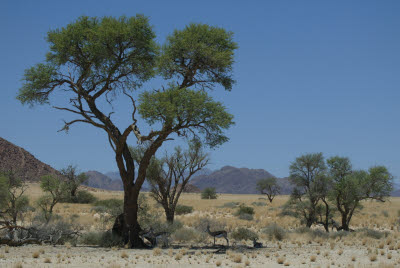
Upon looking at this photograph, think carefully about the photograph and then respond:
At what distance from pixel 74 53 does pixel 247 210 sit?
3396 cm

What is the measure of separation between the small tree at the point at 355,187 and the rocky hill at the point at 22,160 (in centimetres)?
10219

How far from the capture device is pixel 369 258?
54.5ft

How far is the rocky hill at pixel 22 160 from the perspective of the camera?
115662 millimetres

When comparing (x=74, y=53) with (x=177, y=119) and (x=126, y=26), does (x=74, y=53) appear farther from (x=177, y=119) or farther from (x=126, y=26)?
(x=177, y=119)

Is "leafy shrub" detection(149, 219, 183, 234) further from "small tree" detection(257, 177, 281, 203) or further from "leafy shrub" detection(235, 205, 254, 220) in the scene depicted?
"small tree" detection(257, 177, 281, 203)

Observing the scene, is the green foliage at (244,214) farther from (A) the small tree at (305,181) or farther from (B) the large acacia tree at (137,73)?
(B) the large acacia tree at (137,73)

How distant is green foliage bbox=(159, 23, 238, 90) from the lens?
20.2 metres

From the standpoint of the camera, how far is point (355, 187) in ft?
91.6

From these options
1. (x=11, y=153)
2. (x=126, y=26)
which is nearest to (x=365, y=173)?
(x=126, y=26)

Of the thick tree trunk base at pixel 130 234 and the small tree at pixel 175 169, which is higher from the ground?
the small tree at pixel 175 169

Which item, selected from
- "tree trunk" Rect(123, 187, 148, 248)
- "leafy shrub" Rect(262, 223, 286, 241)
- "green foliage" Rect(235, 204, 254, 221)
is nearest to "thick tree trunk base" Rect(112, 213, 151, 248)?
"tree trunk" Rect(123, 187, 148, 248)

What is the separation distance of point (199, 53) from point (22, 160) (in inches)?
4602

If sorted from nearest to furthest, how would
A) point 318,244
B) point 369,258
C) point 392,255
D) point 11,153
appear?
point 369,258, point 392,255, point 318,244, point 11,153

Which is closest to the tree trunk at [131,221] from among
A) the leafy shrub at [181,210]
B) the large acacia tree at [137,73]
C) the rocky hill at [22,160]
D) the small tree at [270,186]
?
the large acacia tree at [137,73]
